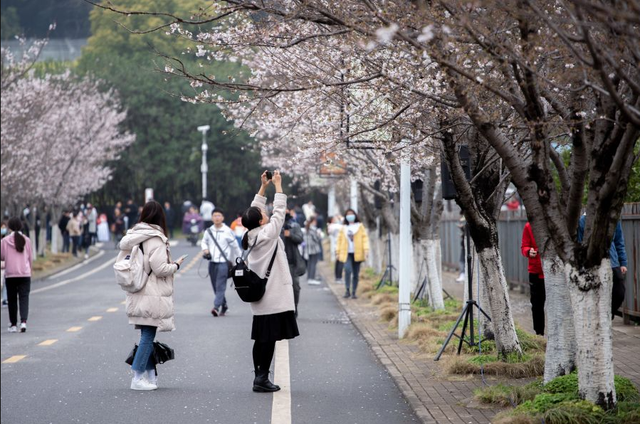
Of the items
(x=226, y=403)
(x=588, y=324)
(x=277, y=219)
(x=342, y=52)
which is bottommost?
(x=226, y=403)

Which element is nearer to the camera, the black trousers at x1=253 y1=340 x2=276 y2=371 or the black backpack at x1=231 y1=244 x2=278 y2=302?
the black backpack at x1=231 y1=244 x2=278 y2=302

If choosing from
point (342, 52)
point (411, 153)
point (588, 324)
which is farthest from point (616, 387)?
point (411, 153)

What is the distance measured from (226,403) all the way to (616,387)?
323 cm

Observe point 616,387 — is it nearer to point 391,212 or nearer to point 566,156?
point 566,156

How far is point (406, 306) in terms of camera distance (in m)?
14.9

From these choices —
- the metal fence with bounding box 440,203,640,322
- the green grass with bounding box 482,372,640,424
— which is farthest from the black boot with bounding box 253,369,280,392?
the metal fence with bounding box 440,203,640,322

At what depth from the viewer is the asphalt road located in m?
9.09

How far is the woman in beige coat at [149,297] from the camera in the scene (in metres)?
10.5

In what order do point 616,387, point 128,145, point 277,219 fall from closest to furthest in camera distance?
point 616,387 < point 277,219 < point 128,145

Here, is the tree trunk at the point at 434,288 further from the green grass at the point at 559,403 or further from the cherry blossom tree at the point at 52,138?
the cherry blossom tree at the point at 52,138

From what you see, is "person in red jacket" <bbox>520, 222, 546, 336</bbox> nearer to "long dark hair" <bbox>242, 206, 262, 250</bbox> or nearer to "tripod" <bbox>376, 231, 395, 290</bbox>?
"long dark hair" <bbox>242, 206, 262, 250</bbox>

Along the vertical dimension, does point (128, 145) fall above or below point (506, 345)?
above

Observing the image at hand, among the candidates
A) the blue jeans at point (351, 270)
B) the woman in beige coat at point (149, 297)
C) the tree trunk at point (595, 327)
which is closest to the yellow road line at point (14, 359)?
the woman in beige coat at point (149, 297)

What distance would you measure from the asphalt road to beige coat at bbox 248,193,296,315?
0.77 metres
